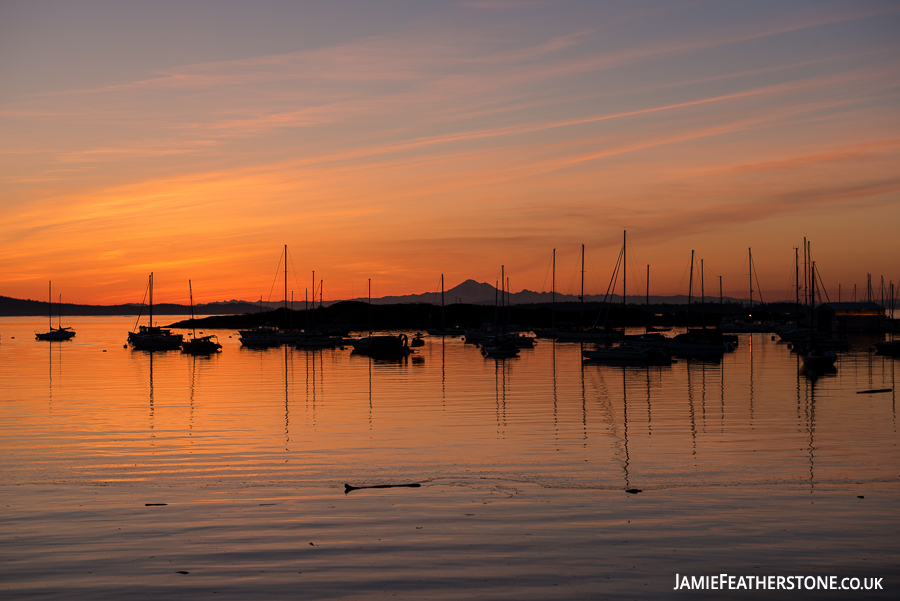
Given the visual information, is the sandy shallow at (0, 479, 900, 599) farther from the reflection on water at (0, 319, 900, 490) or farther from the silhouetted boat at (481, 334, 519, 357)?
the silhouetted boat at (481, 334, 519, 357)

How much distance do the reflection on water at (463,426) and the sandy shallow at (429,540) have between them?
207 cm

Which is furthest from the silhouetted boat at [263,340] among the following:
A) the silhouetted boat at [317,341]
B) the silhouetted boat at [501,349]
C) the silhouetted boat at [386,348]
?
the silhouetted boat at [501,349]

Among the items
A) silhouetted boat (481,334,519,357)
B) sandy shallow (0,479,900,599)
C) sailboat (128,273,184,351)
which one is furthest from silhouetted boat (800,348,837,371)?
sailboat (128,273,184,351)

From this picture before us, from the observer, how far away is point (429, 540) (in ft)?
43.3

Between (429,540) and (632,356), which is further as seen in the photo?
(632,356)

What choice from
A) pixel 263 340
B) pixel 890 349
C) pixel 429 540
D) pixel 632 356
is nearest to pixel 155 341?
pixel 263 340

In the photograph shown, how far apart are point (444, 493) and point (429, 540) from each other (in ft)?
12.5

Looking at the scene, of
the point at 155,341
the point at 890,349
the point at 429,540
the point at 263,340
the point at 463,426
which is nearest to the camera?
the point at 429,540

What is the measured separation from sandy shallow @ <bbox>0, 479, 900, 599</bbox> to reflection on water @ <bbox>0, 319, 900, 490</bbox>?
6.78ft

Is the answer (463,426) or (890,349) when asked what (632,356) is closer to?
(890,349)

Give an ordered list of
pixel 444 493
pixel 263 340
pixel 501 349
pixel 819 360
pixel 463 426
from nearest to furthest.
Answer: pixel 444 493, pixel 463 426, pixel 819 360, pixel 501 349, pixel 263 340

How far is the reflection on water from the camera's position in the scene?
19.8 m

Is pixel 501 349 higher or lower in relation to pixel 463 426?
higher

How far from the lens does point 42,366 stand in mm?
67375
